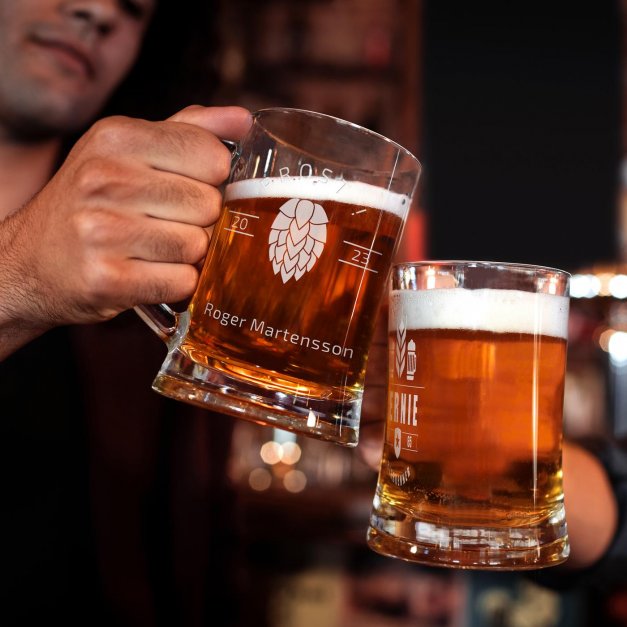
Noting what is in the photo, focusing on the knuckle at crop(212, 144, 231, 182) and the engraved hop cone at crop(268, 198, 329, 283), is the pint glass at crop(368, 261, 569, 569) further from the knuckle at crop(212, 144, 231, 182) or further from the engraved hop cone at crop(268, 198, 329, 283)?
the knuckle at crop(212, 144, 231, 182)

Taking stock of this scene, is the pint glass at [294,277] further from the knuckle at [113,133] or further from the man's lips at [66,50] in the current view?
the man's lips at [66,50]

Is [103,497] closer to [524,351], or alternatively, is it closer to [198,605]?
[198,605]

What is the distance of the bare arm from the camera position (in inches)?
49.5

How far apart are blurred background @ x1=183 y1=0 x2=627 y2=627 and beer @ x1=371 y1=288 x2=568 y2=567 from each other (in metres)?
2.05

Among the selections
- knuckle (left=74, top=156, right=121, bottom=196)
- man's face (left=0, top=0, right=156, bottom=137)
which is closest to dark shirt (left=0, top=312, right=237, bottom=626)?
man's face (left=0, top=0, right=156, bottom=137)

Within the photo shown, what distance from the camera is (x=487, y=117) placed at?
14.2 feet

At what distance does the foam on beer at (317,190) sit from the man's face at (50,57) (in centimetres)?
96

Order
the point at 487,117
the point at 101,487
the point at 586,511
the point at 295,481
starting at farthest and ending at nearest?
the point at 487,117, the point at 295,481, the point at 101,487, the point at 586,511

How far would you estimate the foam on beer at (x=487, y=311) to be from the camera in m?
0.83

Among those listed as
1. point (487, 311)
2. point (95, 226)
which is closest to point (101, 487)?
point (95, 226)

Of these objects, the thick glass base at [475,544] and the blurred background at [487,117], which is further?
the blurred background at [487,117]

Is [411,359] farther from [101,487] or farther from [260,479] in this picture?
[260,479]

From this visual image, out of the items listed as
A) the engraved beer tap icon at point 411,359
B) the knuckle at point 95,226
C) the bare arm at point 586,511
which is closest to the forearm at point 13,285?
the knuckle at point 95,226

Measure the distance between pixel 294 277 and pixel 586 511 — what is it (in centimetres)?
77
